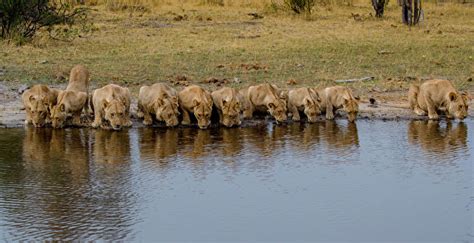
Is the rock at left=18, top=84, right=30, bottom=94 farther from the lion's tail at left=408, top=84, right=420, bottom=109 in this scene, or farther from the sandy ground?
the lion's tail at left=408, top=84, right=420, bottom=109

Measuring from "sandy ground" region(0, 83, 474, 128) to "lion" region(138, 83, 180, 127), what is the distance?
28cm

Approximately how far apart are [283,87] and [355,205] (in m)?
7.16

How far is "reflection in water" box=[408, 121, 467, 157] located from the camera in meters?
11.2

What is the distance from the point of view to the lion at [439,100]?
42.5ft

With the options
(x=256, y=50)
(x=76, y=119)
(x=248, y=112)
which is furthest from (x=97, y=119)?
(x=256, y=50)

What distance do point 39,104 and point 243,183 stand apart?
12.7ft

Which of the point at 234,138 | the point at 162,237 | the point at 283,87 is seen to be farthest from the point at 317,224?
the point at 283,87

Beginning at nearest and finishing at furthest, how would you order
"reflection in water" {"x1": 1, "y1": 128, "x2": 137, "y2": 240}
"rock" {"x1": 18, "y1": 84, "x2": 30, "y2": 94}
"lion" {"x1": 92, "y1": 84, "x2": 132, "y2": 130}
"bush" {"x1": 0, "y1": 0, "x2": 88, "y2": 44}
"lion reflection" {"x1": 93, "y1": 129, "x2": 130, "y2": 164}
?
"reflection in water" {"x1": 1, "y1": 128, "x2": 137, "y2": 240}
"lion reflection" {"x1": 93, "y1": 129, "x2": 130, "y2": 164}
"lion" {"x1": 92, "y1": 84, "x2": 132, "y2": 130}
"rock" {"x1": 18, "y1": 84, "x2": 30, "y2": 94}
"bush" {"x1": 0, "y1": 0, "x2": 88, "y2": 44}

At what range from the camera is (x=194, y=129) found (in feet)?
40.6

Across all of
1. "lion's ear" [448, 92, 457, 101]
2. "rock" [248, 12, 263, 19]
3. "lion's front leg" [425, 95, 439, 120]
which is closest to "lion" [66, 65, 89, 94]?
"lion's front leg" [425, 95, 439, 120]

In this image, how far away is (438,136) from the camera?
1197 cm

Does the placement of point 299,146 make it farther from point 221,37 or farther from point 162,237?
point 221,37

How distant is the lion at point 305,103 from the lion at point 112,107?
2076 millimetres

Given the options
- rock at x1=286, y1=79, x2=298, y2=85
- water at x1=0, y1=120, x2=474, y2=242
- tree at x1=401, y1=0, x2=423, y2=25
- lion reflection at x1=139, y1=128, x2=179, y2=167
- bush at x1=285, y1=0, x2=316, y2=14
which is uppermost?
bush at x1=285, y1=0, x2=316, y2=14
